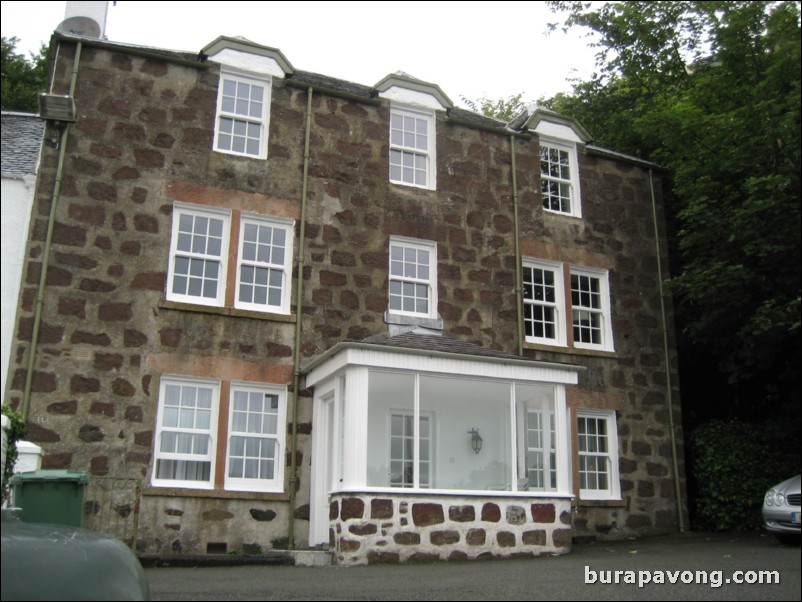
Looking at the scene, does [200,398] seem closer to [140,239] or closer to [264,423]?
[264,423]

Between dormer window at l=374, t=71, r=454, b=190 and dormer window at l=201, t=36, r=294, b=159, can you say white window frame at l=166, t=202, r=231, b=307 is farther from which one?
dormer window at l=374, t=71, r=454, b=190

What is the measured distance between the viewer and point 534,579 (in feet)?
32.1

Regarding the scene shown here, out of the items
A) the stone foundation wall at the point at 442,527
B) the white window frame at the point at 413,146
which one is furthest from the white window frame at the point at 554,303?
the stone foundation wall at the point at 442,527

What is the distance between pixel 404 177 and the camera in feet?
55.2

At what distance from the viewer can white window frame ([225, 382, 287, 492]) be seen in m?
13.9

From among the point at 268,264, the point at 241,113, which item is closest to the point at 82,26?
the point at 241,113

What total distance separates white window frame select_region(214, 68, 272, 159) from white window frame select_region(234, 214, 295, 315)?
123cm

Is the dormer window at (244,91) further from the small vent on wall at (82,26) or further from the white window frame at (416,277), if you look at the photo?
the white window frame at (416,277)

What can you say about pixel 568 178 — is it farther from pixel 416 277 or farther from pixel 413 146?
pixel 416 277

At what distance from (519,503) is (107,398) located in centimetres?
672

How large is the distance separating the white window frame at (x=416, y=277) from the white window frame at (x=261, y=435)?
9.07ft

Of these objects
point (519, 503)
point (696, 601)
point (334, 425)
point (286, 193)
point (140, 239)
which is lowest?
point (696, 601)

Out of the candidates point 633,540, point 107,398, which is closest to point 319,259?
point 107,398

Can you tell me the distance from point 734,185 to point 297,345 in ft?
30.6
